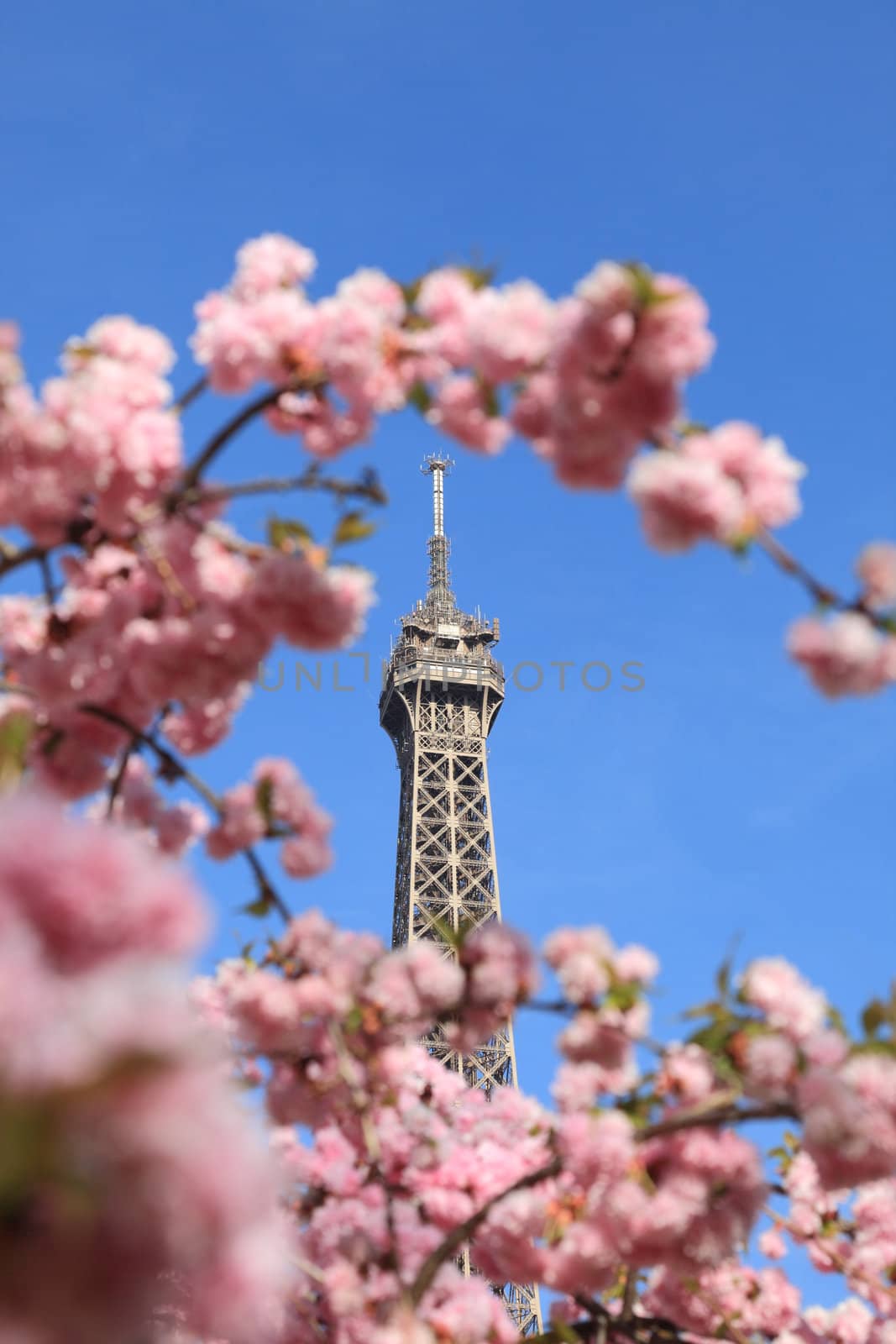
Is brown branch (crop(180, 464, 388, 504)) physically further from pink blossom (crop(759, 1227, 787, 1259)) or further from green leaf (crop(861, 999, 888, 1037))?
pink blossom (crop(759, 1227, 787, 1259))

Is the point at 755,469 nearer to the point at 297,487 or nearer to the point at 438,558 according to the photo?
the point at 297,487

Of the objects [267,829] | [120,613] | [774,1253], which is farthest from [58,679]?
[774,1253]

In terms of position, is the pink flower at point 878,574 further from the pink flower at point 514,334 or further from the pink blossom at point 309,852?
the pink blossom at point 309,852

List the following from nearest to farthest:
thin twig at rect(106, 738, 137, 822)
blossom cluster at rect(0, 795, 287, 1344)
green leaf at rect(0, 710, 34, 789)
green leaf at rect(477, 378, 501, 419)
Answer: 1. blossom cluster at rect(0, 795, 287, 1344)
2. green leaf at rect(0, 710, 34, 789)
3. green leaf at rect(477, 378, 501, 419)
4. thin twig at rect(106, 738, 137, 822)

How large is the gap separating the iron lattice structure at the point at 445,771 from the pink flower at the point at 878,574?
36640mm

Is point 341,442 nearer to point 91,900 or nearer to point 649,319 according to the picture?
point 649,319

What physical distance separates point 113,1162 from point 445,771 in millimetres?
42684

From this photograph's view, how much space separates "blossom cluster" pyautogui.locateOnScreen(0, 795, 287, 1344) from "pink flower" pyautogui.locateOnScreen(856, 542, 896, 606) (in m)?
2.35

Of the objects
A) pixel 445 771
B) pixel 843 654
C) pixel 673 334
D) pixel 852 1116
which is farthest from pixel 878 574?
pixel 445 771

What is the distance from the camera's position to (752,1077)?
3.64 m

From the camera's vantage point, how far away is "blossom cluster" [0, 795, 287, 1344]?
115 centimetres

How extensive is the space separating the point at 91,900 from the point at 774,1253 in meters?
6.77

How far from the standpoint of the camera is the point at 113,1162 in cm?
117

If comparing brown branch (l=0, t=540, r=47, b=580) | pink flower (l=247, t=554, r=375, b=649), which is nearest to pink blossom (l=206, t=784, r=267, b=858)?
pink flower (l=247, t=554, r=375, b=649)
